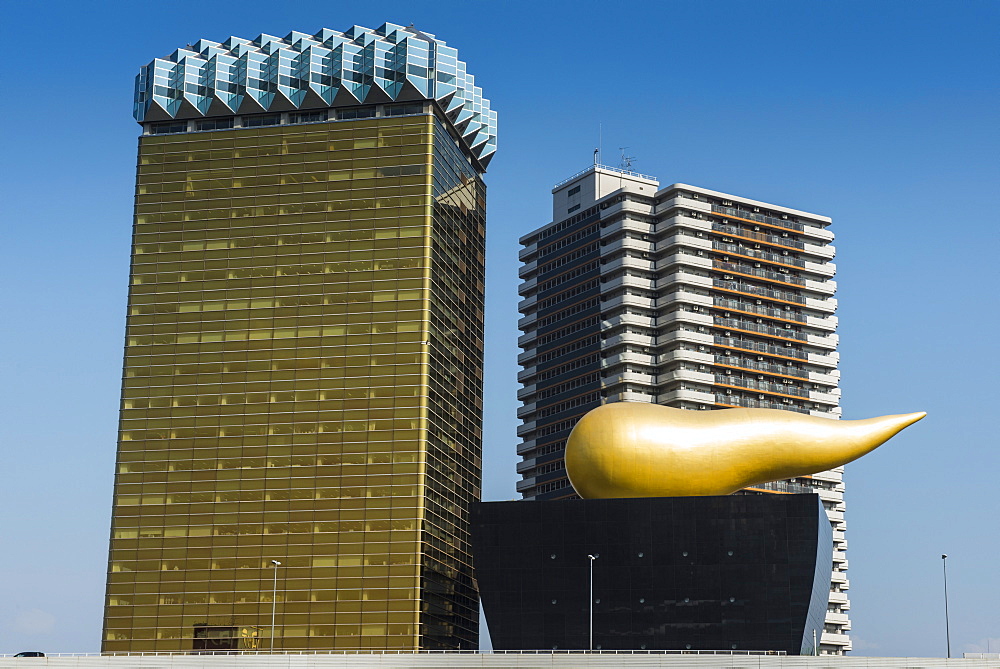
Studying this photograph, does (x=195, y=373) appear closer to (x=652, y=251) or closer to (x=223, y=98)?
(x=223, y=98)

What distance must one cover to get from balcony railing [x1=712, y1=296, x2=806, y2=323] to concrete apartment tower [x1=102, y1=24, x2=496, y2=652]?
38.0 m

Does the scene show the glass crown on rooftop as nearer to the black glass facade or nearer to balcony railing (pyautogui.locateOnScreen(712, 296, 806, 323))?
balcony railing (pyautogui.locateOnScreen(712, 296, 806, 323))

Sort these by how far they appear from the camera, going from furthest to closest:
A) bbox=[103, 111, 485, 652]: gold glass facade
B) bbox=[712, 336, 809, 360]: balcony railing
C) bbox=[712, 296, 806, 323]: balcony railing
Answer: bbox=[712, 296, 806, 323]: balcony railing, bbox=[712, 336, 809, 360]: balcony railing, bbox=[103, 111, 485, 652]: gold glass facade

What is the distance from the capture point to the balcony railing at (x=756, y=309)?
522ft

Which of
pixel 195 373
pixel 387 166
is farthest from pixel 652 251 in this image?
pixel 195 373

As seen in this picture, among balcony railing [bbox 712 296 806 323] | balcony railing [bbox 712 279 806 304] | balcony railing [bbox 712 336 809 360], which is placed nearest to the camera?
balcony railing [bbox 712 336 809 360]

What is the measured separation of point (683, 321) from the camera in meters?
156

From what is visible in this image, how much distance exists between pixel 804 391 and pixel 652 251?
23834mm

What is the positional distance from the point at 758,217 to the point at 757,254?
456 cm

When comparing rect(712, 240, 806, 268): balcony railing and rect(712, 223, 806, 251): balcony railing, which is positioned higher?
rect(712, 223, 806, 251): balcony railing

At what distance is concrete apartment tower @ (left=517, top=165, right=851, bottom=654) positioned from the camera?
510 ft

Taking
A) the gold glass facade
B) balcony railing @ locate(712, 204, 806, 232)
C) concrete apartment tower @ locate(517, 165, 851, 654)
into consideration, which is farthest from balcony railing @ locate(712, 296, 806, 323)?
the gold glass facade

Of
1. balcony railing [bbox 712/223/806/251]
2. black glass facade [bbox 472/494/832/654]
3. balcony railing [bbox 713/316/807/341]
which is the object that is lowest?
black glass facade [bbox 472/494/832/654]

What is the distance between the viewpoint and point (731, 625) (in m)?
82.8
